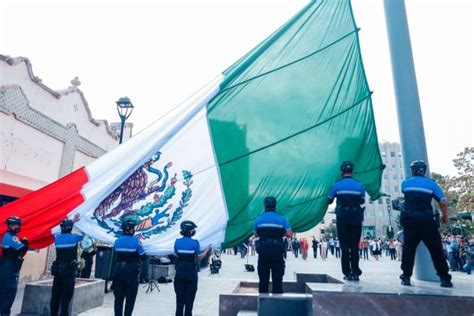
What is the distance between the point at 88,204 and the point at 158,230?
3.79 feet

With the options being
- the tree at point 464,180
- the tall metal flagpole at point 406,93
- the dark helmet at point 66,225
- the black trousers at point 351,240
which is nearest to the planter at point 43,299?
the dark helmet at point 66,225

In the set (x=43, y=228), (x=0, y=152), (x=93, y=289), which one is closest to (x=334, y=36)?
(x=43, y=228)

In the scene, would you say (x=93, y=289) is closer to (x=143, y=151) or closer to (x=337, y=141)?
(x=143, y=151)

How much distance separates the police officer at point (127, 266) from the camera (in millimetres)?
5547

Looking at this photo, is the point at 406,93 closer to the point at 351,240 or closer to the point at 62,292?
the point at 351,240

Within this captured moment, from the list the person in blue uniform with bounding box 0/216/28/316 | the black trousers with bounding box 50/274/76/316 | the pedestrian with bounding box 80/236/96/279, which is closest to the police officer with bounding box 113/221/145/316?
the black trousers with bounding box 50/274/76/316

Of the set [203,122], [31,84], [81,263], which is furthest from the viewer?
[31,84]

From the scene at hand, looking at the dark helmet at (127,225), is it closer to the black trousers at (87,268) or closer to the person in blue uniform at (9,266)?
the person in blue uniform at (9,266)

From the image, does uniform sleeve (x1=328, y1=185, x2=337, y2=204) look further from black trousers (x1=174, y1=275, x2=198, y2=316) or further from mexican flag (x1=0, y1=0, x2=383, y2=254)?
black trousers (x1=174, y1=275, x2=198, y2=316)

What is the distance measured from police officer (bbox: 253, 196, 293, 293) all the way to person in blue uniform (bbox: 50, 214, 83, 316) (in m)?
3.33

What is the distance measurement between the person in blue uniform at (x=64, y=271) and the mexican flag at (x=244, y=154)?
647 mm

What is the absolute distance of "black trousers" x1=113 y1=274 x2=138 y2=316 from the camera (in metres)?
5.97

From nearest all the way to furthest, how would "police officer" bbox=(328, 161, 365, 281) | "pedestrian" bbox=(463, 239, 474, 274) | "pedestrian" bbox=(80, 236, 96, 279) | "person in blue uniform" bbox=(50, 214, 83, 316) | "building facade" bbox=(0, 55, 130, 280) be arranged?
"police officer" bbox=(328, 161, 365, 281), "person in blue uniform" bbox=(50, 214, 83, 316), "pedestrian" bbox=(80, 236, 96, 279), "building facade" bbox=(0, 55, 130, 280), "pedestrian" bbox=(463, 239, 474, 274)

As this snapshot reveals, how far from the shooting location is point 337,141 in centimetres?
633
